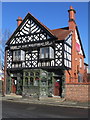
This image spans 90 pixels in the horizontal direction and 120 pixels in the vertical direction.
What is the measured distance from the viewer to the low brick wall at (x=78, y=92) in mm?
17733

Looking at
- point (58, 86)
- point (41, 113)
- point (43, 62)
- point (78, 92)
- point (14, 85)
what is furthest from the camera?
point (14, 85)

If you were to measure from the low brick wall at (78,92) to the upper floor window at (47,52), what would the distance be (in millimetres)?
4039

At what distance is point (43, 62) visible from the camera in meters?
21.5

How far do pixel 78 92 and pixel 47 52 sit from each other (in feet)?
19.4

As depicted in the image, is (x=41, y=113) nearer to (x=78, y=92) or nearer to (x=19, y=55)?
(x=78, y=92)

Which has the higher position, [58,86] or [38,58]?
[38,58]

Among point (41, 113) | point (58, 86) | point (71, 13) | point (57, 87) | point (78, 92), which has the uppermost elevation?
point (71, 13)

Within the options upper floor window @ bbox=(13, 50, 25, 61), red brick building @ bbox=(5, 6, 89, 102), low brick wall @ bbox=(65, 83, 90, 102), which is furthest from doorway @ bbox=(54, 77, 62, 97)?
upper floor window @ bbox=(13, 50, 25, 61)

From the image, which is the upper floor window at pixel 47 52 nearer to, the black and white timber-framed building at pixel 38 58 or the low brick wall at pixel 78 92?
the black and white timber-framed building at pixel 38 58

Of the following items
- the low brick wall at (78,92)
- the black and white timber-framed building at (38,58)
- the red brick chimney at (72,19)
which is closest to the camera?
the low brick wall at (78,92)

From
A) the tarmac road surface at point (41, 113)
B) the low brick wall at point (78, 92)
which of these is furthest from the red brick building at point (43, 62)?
the tarmac road surface at point (41, 113)

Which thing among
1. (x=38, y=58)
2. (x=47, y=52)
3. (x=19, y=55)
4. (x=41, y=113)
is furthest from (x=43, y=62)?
(x=41, y=113)

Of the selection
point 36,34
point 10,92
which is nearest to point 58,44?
point 36,34

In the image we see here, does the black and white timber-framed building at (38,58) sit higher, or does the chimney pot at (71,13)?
the chimney pot at (71,13)
